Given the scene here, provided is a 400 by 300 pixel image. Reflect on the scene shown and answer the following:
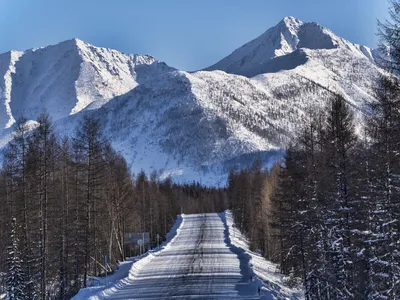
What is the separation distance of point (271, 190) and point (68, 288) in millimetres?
26515

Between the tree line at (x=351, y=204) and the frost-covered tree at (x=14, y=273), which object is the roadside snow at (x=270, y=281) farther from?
the frost-covered tree at (x=14, y=273)

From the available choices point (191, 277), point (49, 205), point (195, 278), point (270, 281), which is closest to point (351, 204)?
point (270, 281)

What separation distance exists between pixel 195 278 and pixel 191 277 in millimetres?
538

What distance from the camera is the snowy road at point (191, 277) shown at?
1022 inches

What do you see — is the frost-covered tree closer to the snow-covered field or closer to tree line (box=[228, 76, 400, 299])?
the snow-covered field

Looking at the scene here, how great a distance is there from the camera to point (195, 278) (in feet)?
104

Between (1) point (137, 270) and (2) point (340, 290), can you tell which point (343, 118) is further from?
(1) point (137, 270)

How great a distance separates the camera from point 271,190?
58.4 m

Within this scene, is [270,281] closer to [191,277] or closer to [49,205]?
[191,277]

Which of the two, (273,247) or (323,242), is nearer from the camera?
(323,242)

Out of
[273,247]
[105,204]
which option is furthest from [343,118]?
[273,247]

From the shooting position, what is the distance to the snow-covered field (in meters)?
25.8

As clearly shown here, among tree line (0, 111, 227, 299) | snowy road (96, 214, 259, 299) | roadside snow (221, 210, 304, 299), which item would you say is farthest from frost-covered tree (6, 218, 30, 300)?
roadside snow (221, 210, 304, 299)

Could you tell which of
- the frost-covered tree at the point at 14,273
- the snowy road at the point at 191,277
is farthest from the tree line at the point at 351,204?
the frost-covered tree at the point at 14,273
